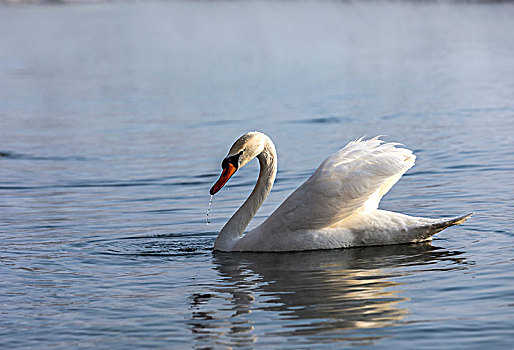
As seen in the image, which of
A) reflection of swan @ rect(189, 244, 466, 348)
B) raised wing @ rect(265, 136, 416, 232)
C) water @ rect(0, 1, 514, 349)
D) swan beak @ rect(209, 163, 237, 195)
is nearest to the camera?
reflection of swan @ rect(189, 244, 466, 348)

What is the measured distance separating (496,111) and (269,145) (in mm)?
10607

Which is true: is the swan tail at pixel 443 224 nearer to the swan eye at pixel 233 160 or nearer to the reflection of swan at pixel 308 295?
the reflection of swan at pixel 308 295

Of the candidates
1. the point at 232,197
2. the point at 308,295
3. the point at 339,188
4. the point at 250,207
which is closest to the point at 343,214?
the point at 339,188

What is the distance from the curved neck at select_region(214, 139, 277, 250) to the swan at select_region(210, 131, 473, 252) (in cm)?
6

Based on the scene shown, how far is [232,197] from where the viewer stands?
40.8 ft

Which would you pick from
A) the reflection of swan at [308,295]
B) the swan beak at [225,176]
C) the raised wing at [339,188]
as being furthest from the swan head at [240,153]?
the reflection of swan at [308,295]

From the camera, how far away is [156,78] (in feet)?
94.6

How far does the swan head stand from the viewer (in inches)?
374

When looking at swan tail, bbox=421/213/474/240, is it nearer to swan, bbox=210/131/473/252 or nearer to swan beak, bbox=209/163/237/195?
swan, bbox=210/131/473/252

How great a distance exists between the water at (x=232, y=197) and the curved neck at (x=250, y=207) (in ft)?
0.68

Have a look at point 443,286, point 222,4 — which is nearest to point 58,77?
point 443,286

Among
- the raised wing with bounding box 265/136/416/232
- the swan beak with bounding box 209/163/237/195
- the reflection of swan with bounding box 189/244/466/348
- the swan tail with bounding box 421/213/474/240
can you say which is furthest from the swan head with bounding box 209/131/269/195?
the swan tail with bounding box 421/213/474/240

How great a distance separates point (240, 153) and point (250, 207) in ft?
2.14

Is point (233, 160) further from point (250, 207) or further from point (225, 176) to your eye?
point (250, 207)
